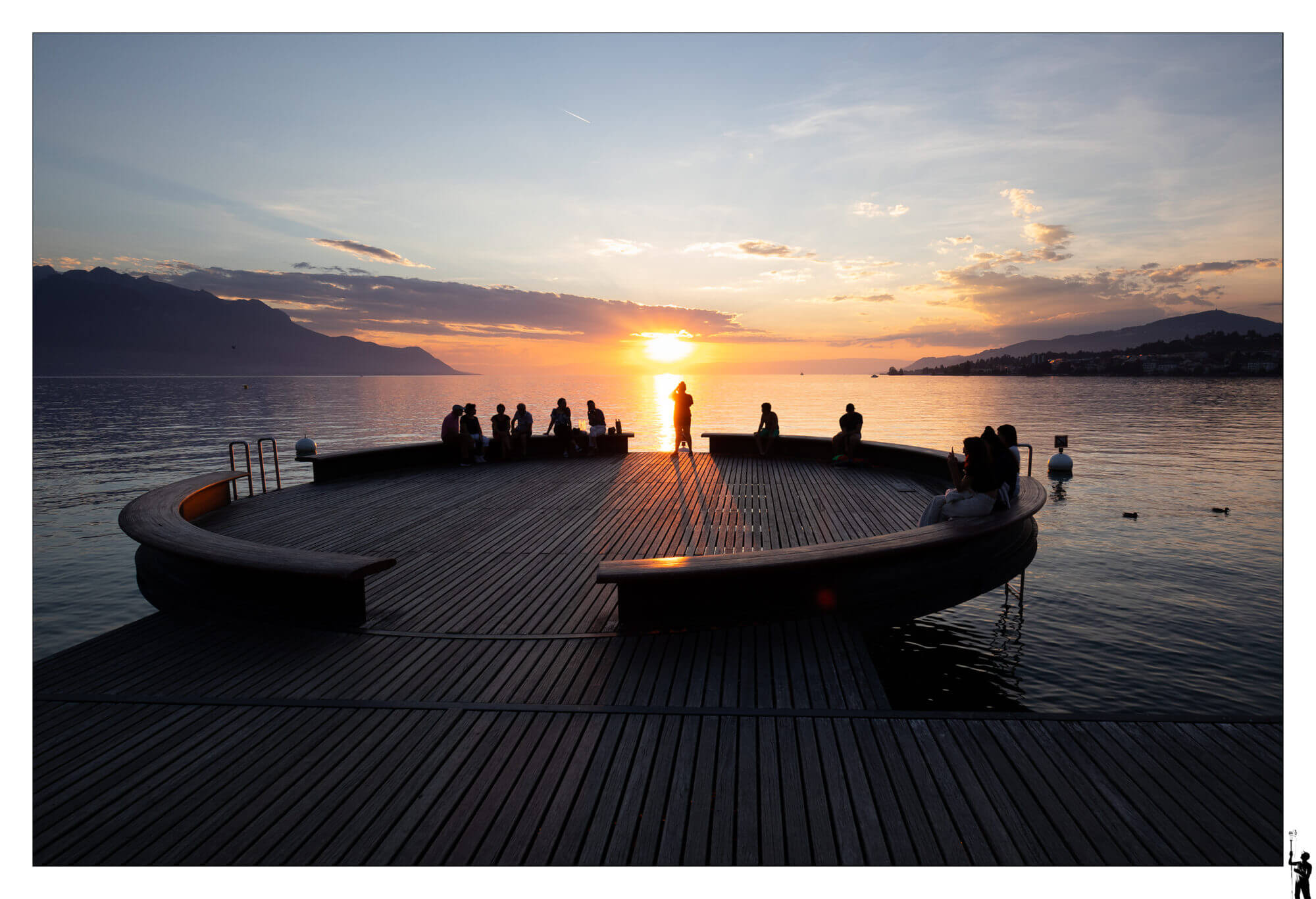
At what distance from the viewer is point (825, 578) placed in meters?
5.85

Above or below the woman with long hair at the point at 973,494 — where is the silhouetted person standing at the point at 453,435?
above

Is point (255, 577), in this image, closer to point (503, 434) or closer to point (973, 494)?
point (973, 494)

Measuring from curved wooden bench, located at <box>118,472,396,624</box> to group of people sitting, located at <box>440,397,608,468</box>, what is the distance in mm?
9060

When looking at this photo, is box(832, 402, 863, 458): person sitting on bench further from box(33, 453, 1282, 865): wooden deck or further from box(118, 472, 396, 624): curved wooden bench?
box(118, 472, 396, 624): curved wooden bench

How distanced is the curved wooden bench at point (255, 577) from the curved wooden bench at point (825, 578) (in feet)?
7.77

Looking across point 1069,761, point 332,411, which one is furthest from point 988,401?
point 1069,761

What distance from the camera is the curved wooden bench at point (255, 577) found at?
5613mm

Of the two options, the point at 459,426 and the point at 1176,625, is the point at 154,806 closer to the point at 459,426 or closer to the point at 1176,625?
the point at 1176,625

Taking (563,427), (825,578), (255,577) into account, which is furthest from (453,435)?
(825,578)

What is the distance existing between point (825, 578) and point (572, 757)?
122 inches

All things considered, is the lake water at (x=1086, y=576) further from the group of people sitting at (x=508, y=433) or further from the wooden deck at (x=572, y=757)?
the group of people sitting at (x=508, y=433)

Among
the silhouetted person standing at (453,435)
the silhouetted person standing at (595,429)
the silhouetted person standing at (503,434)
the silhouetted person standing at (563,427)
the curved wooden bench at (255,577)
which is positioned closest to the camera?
the curved wooden bench at (255,577)

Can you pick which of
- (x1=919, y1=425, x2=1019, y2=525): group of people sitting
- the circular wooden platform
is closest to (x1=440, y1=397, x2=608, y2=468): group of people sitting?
the circular wooden platform
